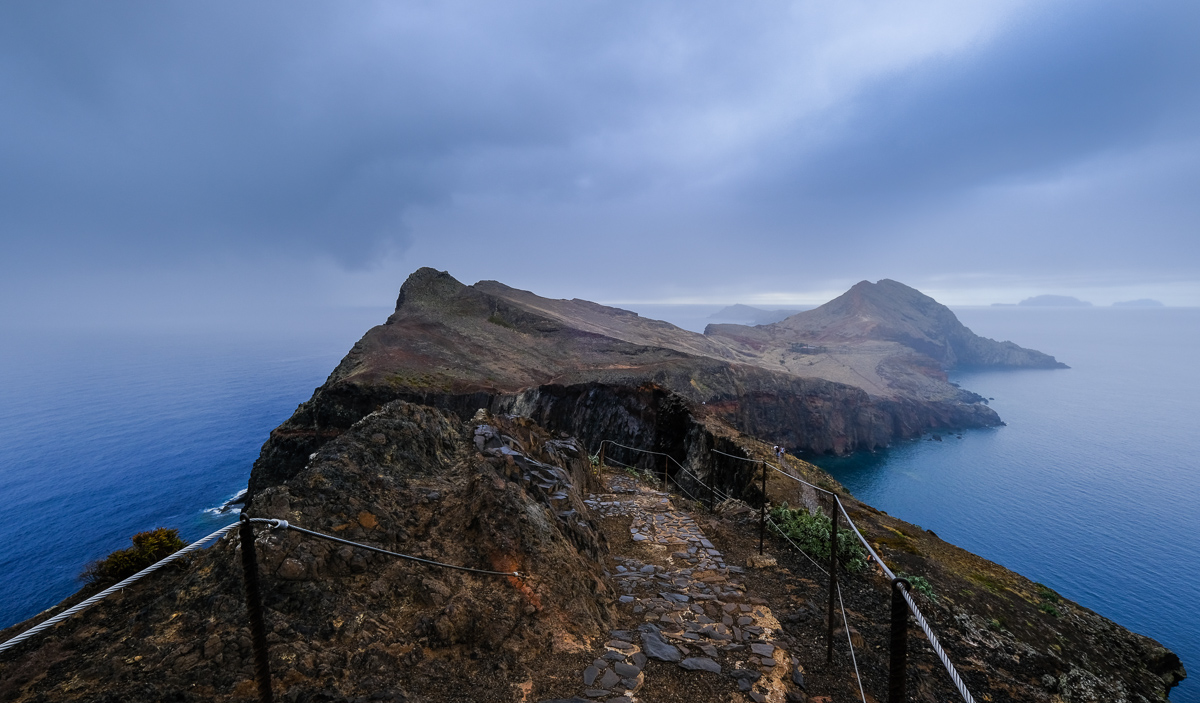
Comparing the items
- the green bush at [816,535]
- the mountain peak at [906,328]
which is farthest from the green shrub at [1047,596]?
the mountain peak at [906,328]

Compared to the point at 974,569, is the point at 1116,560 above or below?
below

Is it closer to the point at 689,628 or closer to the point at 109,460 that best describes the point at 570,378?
the point at 689,628

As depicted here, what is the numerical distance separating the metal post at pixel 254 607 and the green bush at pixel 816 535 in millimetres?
9049

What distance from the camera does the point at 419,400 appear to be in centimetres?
3225

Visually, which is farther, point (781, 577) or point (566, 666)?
point (781, 577)

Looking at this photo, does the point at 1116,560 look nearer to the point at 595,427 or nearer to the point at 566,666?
the point at 595,427

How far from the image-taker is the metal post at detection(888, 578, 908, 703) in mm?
3309

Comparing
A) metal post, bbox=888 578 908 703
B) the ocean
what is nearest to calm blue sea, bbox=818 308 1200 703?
the ocean

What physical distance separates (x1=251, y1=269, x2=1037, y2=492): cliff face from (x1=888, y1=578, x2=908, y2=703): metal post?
1004 inches

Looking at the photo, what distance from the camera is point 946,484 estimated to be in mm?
54531

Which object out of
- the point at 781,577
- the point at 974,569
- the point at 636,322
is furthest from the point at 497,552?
the point at 636,322

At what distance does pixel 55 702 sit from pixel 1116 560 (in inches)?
2187

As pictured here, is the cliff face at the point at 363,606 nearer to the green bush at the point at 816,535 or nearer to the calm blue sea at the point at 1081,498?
the green bush at the point at 816,535

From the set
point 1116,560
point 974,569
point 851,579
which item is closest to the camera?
point 851,579
